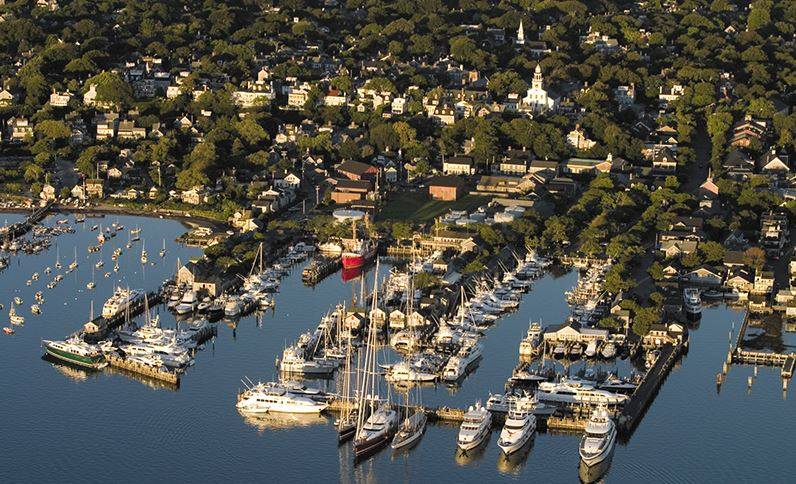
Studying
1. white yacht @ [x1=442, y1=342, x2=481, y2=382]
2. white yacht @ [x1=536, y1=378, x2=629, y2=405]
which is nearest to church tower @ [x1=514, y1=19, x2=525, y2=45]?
white yacht @ [x1=442, y1=342, x2=481, y2=382]

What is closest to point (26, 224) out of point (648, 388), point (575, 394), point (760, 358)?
point (575, 394)

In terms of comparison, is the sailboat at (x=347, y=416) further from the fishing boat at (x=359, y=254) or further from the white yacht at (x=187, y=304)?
the fishing boat at (x=359, y=254)

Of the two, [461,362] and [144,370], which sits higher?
[461,362]

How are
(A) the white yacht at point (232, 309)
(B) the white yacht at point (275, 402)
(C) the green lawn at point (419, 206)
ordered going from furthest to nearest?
(C) the green lawn at point (419, 206) < (A) the white yacht at point (232, 309) < (B) the white yacht at point (275, 402)

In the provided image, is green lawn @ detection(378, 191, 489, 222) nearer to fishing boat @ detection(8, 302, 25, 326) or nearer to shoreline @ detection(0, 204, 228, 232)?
shoreline @ detection(0, 204, 228, 232)

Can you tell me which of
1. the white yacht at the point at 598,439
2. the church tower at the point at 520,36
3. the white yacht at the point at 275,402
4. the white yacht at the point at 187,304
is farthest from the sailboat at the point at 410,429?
the church tower at the point at 520,36

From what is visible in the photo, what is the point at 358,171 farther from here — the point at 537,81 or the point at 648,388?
the point at 648,388
